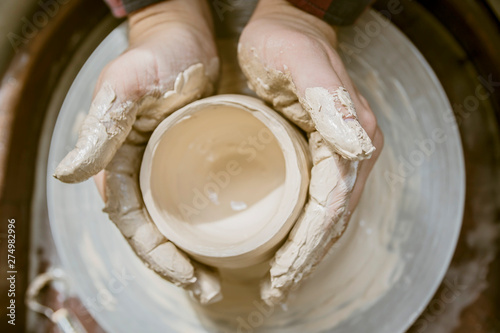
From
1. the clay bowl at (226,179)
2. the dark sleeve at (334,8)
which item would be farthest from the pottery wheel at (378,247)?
the clay bowl at (226,179)

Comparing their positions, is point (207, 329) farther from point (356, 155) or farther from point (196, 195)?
point (356, 155)

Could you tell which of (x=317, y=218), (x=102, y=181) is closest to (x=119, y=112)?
(x=102, y=181)

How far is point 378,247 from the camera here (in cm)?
118

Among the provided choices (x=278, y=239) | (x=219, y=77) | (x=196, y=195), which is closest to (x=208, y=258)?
(x=278, y=239)

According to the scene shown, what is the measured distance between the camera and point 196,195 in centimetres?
111

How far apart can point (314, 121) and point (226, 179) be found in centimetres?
41

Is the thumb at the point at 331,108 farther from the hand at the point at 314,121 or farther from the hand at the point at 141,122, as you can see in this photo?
the hand at the point at 141,122

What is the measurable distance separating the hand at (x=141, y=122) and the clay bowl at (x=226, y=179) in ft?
0.18

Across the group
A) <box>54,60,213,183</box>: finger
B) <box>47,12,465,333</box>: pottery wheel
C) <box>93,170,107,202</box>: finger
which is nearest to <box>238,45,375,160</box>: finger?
<box>54,60,213,183</box>: finger

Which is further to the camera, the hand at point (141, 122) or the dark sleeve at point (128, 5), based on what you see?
the dark sleeve at point (128, 5)

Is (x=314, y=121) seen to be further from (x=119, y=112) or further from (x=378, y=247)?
(x=378, y=247)

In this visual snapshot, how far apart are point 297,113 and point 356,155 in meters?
0.22

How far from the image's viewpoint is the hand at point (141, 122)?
0.86 metres

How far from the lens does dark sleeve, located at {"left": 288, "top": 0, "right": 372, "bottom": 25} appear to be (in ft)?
3.56
